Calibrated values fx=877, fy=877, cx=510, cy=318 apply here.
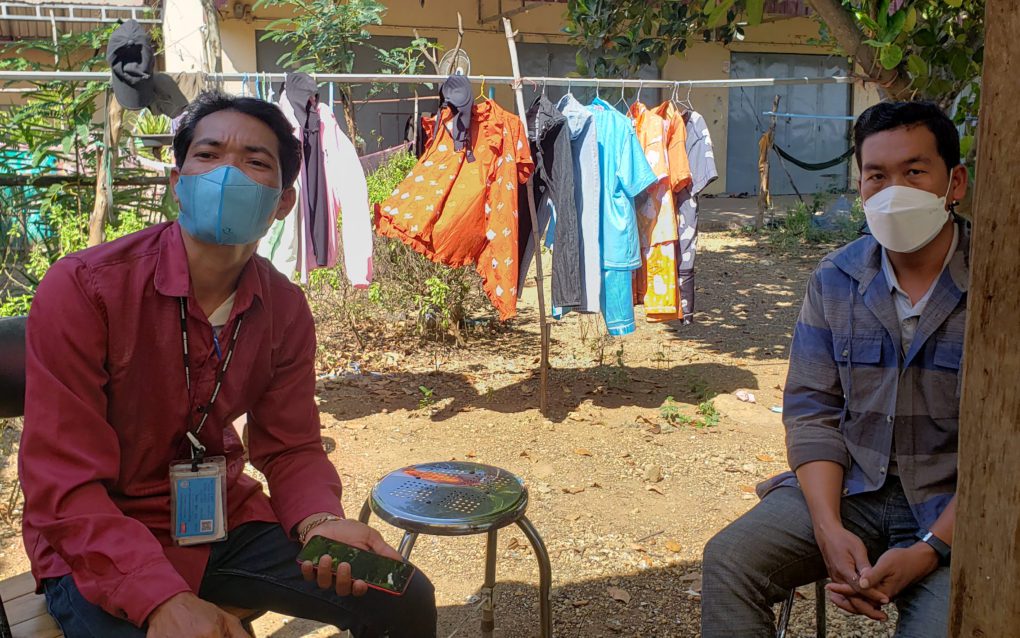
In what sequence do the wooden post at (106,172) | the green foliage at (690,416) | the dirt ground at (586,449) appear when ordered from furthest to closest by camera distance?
the green foliage at (690,416) < the wooden post at (106,172) < the dirt ground at (586,449)

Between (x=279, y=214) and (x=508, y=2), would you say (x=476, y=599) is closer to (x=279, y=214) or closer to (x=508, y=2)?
(x=279, y=214)

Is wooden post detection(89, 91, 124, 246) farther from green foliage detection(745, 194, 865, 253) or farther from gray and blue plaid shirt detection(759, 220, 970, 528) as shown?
green foliage detection(745, 194, 865, 253)

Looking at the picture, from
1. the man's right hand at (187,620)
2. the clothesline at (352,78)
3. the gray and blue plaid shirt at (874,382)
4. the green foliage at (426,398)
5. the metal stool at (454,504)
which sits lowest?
the green foliage at (426,398)

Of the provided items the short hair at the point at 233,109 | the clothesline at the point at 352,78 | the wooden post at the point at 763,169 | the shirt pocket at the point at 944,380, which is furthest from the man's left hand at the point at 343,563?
the wooden post at the point at 763,169

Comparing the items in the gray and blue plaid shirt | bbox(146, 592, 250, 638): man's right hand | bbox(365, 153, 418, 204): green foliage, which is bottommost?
bbox(146, 592, 250, 638): man's right hand

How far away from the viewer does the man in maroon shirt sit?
5.58 feet

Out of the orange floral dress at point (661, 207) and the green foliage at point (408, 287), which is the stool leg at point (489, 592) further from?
the green foliage at point (408, 287)

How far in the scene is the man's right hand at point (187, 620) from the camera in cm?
163

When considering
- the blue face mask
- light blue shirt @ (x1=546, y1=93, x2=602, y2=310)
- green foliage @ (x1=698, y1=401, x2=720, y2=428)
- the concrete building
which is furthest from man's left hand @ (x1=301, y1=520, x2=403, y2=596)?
the concrete building

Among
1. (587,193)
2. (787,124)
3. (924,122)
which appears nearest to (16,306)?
(587,193)

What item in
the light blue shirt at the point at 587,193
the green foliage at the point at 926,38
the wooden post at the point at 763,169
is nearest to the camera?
the green foliage at the point at 926,38

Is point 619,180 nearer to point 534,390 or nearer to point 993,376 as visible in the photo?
point 534,390

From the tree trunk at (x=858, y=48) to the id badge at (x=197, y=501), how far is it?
3.12m

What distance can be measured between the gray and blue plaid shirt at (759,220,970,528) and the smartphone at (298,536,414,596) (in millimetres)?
1088
